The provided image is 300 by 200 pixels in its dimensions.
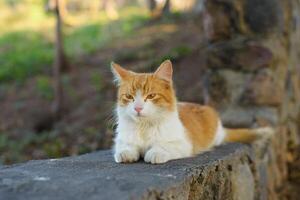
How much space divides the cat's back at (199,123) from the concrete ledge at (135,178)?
0.12 m

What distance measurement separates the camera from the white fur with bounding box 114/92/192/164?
10.2ft

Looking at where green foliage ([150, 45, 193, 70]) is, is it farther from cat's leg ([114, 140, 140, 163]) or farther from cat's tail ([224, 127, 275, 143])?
cat's leg ([114, 140, 140, 163])

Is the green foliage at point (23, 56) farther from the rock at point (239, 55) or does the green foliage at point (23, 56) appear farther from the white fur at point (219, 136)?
the white fur at point (219, 136)

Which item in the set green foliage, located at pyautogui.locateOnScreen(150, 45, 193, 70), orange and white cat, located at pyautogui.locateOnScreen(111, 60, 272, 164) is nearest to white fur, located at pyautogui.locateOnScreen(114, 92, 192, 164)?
orange and white cat, located at pyautogui.locateOnScreen(111, 60, 272, 164)

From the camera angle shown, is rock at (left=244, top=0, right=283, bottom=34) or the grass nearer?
rock at (left=244, top=0, right=283, bottom=34)

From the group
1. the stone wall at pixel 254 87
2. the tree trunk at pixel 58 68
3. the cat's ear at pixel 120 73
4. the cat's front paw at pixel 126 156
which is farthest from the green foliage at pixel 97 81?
the cat's front paw at pixel 126 156

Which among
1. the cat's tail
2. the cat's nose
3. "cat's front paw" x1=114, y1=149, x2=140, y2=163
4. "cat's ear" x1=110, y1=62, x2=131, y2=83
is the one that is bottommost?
the cat's tail

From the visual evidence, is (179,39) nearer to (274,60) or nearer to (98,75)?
(98,75)

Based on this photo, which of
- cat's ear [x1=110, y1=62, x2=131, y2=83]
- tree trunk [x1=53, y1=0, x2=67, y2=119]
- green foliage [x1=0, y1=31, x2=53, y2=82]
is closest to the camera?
cat's ear [x1=110, y1=62, x2=131, y2=83]

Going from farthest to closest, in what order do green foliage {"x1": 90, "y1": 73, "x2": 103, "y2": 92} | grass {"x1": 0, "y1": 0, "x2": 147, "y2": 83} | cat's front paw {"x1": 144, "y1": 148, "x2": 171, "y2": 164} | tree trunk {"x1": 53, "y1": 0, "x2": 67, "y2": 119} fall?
grass {"x1": 0, "y1": 0, "x2": 147, "y2": 83} → green foliage {"x1": 90, "y1": 73, "x2": 103, "y2": 92} → tree trunk {"x1": 53, "y1": 0, "x2": 67, "y2": 119} → cat's front paw {"x1": 144, "y1": 148, "x2": 171, "y2": 164}

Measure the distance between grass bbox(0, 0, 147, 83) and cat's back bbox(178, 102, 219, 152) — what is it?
6979mm

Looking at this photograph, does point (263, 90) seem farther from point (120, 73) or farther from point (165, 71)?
point (120, 73)

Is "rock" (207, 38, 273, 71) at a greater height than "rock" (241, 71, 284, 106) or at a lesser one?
greater

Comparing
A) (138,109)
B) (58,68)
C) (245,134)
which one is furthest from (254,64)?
(58,68)
